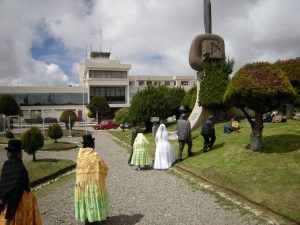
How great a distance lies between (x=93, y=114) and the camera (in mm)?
65750

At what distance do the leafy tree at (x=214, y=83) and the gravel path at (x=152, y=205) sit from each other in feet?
42.5

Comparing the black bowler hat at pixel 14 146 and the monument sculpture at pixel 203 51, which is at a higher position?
the monument sculpture at pixel 203 51

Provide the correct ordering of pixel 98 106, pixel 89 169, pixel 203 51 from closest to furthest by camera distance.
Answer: pixel 89 169
pixel 203 51
pixel 98 106

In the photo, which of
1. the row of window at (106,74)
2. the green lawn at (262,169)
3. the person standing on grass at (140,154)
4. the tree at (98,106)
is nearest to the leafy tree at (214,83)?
the green lawn at (262,169)

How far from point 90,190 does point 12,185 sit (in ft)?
5.33

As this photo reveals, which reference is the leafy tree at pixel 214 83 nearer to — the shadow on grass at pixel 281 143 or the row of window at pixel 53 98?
the shadow on grass at pixel 281 143

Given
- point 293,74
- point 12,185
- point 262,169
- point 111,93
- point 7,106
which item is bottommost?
point 262,169

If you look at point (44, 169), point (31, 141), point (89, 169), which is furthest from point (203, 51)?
point (89, 169)

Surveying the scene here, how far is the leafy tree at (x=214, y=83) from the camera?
24094mm

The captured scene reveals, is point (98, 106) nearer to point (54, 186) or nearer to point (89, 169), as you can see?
point (54, 186)

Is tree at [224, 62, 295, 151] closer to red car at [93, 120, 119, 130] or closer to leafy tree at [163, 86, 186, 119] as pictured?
leafy tree at [163, 86, 186, 119]

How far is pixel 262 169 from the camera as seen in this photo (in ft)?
33.9

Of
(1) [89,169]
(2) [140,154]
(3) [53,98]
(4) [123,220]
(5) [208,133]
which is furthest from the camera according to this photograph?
(3) [53,98]

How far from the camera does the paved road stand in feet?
23.9
